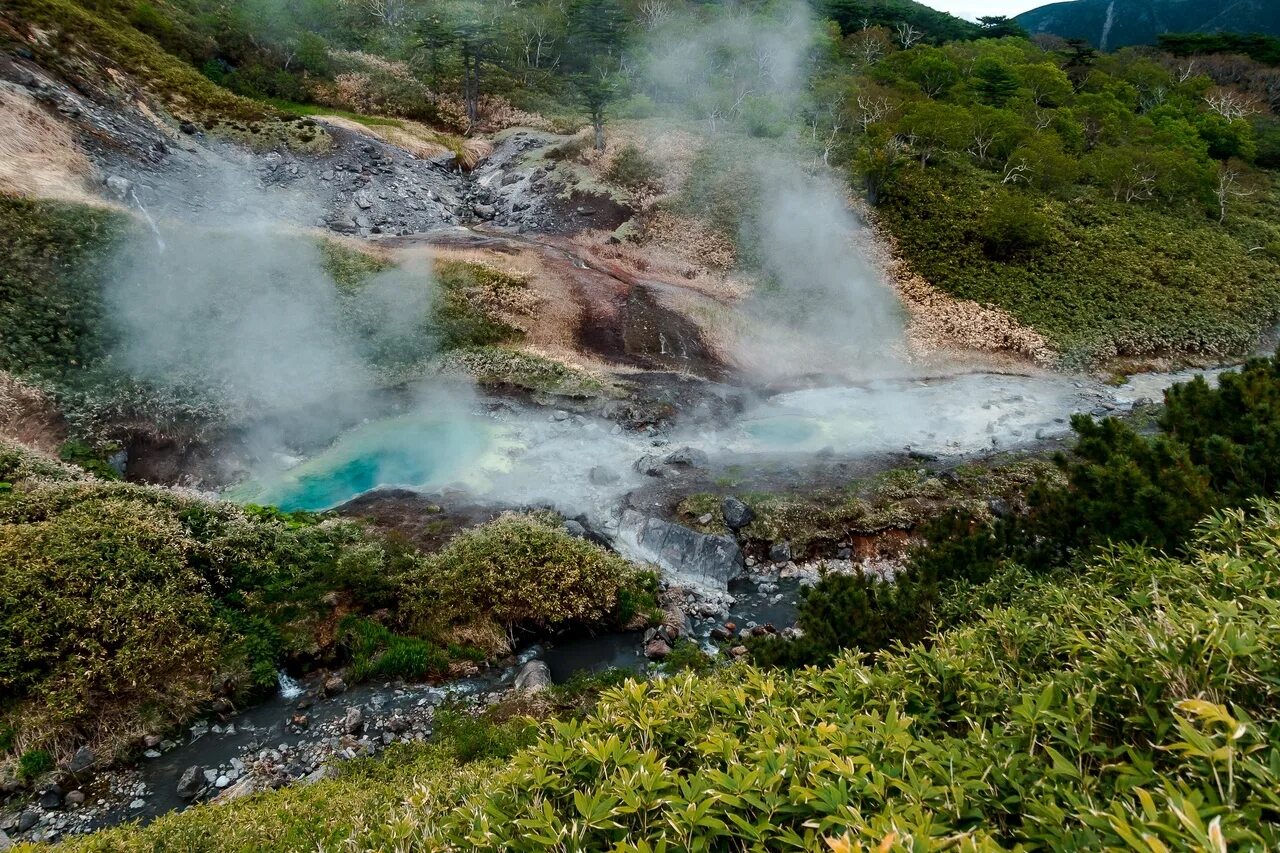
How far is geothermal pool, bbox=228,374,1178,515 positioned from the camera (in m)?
18.0

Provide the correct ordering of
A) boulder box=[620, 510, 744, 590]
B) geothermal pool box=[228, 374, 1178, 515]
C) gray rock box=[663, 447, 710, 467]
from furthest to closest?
gray rock box=[663, 447, 710, 467] < geothermal pool box=[228, 374, 1178, 515] < boulder box=[620, 510, 744, 590]

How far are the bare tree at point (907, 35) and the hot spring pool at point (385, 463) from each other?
70.2 m

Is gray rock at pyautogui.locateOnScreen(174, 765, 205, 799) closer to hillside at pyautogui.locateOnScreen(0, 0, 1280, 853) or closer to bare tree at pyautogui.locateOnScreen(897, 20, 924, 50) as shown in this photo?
hillside at pyautogui.locateOnScreen(0, 0, 1280, 853)

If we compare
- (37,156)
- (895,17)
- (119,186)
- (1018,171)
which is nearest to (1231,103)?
(1018,171)

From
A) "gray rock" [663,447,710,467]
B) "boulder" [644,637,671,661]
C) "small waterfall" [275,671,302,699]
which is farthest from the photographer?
"gray rock" [663,447,710,467]

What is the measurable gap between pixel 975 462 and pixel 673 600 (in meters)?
11.4

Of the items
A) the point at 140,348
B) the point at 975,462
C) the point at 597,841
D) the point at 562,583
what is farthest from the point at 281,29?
the point at 597,841

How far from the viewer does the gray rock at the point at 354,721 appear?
36.2ft

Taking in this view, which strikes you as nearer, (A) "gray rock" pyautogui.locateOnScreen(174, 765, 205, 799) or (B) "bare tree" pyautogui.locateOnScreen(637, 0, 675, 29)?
(A) "gray rock" pyautogui.locateOnScreen(174, 765, 205, 799)

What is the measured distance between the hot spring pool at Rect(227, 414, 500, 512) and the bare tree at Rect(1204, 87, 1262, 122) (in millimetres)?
62025

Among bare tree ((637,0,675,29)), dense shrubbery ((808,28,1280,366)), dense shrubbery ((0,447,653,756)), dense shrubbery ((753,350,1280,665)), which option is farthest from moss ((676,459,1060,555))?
bare tree ((637,0,675,29))

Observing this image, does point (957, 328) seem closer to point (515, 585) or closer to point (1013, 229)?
point (1013, 229)

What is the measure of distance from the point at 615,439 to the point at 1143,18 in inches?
4531

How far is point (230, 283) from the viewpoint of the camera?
23750 mm
